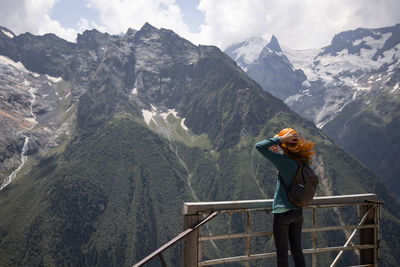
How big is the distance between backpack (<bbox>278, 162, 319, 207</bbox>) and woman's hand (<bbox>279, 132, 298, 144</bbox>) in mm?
577

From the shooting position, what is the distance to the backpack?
24.7 feet

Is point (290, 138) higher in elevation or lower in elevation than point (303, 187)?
higher

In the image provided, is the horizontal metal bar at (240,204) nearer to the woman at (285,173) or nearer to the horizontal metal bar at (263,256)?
the woman at (285,173)

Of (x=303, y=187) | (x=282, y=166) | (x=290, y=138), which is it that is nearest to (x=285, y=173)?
(x=282, y=166)

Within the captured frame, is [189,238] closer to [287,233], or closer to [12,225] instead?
[287,233]

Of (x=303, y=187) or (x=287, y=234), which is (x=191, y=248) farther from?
(x=303, y=187)

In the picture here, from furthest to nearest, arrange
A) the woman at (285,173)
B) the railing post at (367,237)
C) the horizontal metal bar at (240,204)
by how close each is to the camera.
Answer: the railing post at (367,237), the horizontal metal bar at (240,204), the woman at (285,173)

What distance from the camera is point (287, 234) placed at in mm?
8031

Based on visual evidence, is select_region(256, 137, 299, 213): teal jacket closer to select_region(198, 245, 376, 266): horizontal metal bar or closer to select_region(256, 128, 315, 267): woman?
select_region(256, 128, 315, 267): woman

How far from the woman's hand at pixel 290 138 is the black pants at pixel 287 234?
1662 millimetres

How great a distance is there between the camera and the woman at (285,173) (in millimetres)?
7641

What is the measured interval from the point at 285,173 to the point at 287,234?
158 centimetres

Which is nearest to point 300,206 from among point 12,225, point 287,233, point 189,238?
point 287,233

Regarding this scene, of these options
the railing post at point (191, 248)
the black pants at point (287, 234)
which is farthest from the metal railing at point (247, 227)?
the black pants at point (287, 234)
